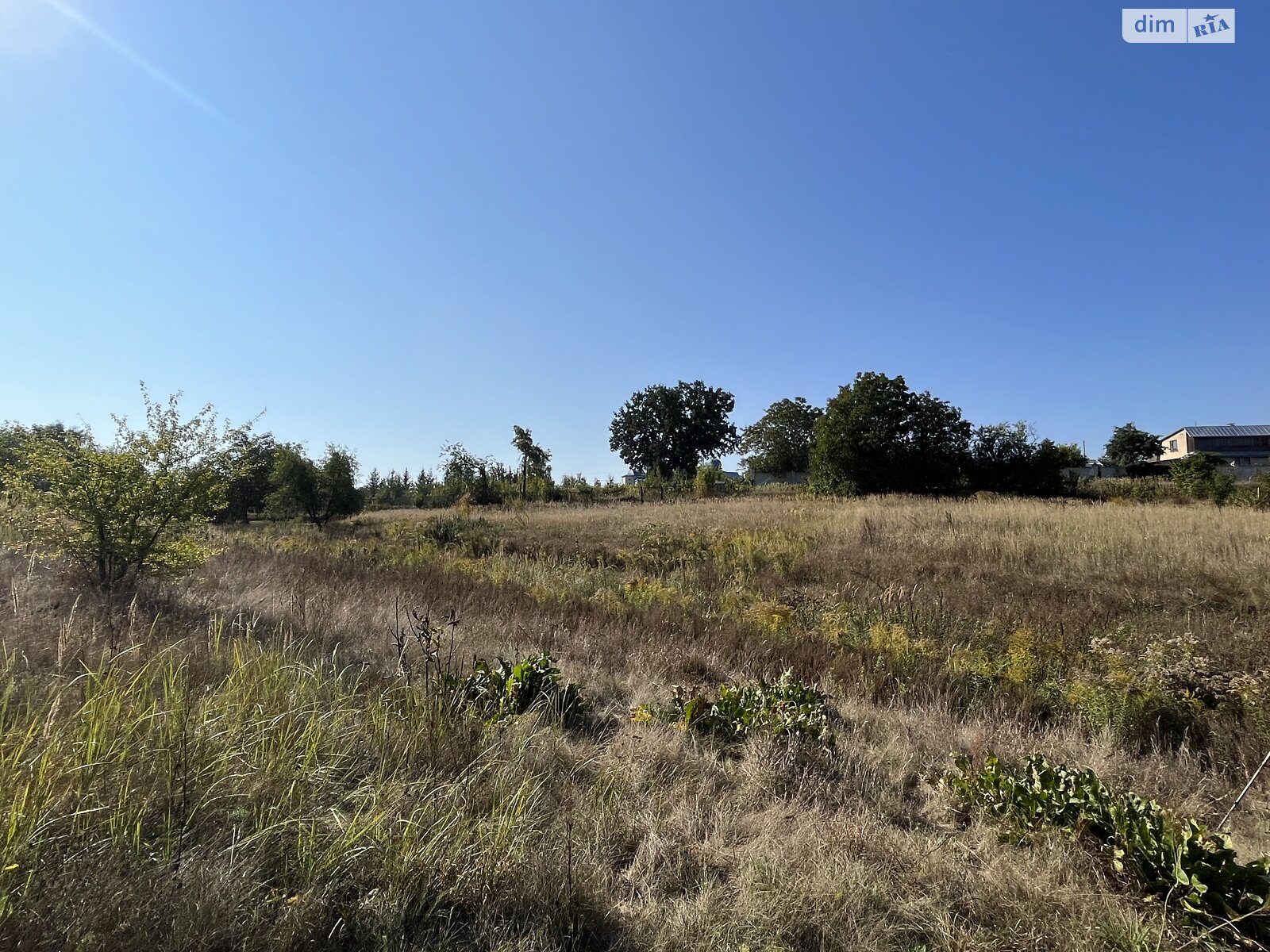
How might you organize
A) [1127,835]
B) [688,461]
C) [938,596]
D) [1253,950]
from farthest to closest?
[688,461] < [938,596] < [1127,835] < [1253,950]

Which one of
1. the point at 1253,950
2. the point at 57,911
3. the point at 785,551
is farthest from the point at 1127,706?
Answer: the point at 785,551

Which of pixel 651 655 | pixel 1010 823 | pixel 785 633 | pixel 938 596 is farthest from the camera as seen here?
pixel 938 596

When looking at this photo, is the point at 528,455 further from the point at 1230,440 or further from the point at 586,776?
the point at 1230,440

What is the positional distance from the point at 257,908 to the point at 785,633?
17.5ft

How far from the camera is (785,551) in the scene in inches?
417

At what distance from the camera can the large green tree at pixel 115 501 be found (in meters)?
5.65

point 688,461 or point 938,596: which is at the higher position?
point 688,461

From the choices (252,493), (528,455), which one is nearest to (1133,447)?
(528,455)

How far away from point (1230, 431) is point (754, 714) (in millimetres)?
86684

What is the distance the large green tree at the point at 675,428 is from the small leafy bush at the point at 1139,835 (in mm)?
56948

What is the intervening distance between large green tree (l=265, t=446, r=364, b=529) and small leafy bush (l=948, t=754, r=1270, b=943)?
21165 mm

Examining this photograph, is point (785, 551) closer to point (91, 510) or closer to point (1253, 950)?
point (1253, 950)

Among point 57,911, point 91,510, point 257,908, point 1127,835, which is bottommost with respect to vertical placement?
point 1127,835

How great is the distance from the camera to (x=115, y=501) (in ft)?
19.1
